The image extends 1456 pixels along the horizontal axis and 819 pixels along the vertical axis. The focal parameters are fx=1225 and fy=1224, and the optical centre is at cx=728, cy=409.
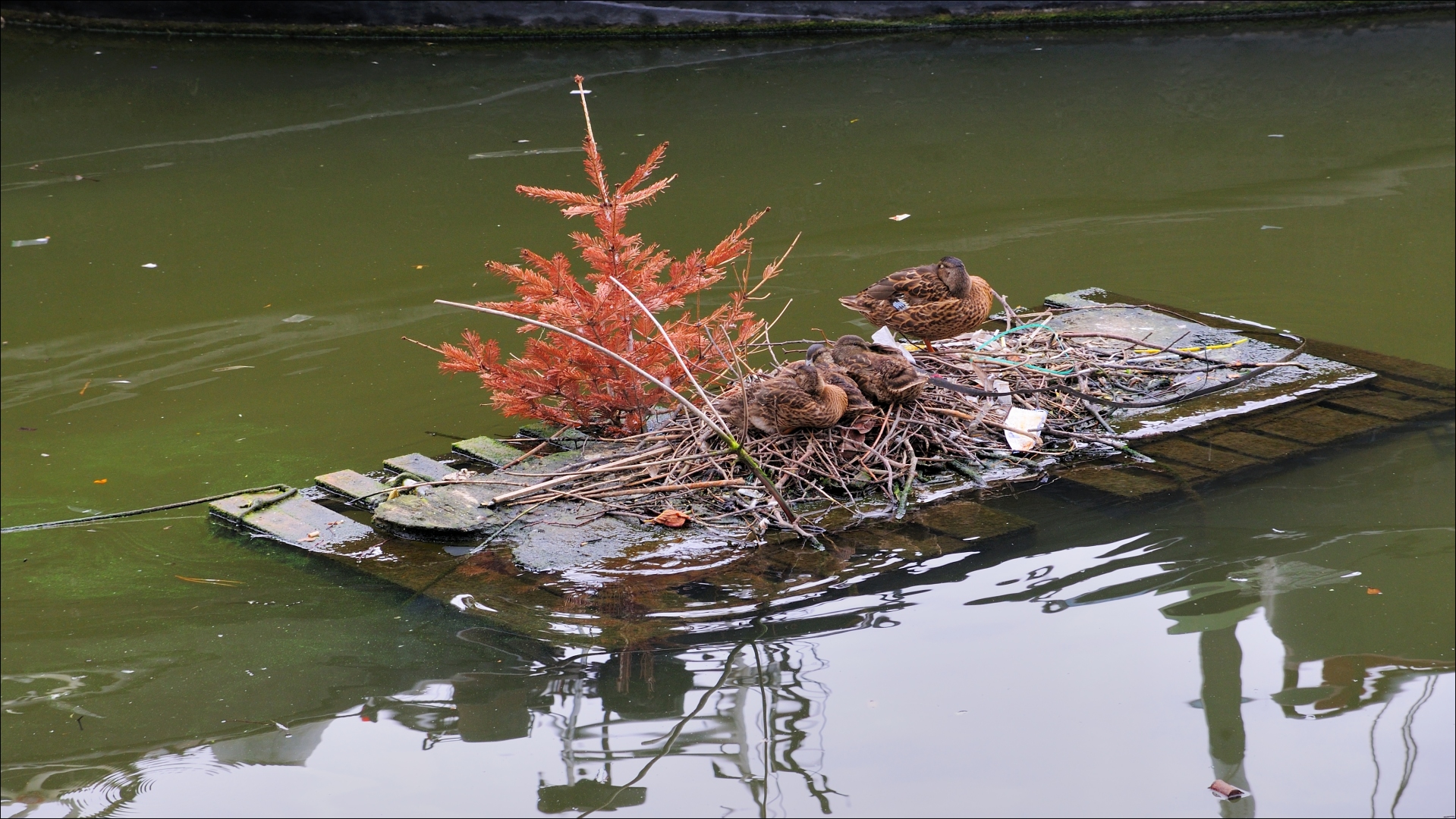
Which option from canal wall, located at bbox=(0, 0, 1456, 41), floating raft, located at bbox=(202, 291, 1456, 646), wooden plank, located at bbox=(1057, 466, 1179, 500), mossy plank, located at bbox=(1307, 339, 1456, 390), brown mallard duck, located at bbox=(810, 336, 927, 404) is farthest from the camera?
canal wall, located at bbox=(0, 0, 1456, 41)

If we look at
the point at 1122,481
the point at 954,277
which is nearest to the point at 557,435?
the point at 954,277

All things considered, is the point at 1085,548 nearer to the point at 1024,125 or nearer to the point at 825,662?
the point at 825,662

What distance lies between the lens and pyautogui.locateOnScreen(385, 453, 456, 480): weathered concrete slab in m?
4.32

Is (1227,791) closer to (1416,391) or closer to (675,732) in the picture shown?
(675,732)

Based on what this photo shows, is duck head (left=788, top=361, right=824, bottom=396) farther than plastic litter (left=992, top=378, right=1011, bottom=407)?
No

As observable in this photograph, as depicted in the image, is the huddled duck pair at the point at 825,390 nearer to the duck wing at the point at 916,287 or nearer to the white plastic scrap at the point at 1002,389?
the duck wing at the point at 916,287

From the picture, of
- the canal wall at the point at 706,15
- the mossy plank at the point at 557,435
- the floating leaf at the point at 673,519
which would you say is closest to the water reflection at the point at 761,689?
the floating leaf at the point at 673,519

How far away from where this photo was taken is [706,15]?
13797 mm

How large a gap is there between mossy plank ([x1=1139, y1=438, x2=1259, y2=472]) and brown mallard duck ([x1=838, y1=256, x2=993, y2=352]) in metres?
0.77

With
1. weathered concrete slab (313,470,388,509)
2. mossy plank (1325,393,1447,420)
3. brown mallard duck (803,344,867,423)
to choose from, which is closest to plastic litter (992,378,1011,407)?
brown mallard duck (803,344,867,423)

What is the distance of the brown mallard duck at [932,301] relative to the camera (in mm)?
4336

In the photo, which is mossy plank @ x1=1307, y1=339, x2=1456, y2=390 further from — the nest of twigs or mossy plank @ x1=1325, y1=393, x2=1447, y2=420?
the nest of twigs

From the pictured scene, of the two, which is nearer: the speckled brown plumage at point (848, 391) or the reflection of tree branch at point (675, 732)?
the reflection of tree branch at point (675, 732)

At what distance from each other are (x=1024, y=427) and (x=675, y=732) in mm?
1825
